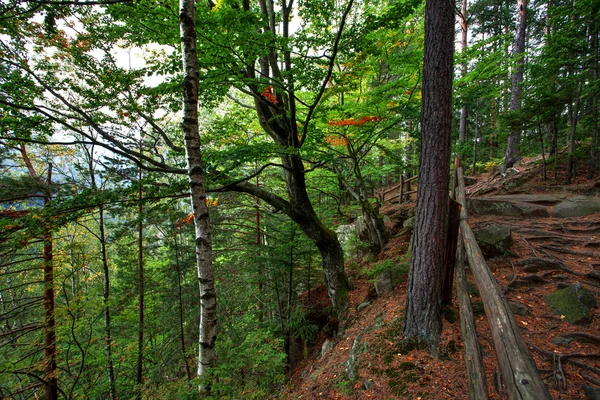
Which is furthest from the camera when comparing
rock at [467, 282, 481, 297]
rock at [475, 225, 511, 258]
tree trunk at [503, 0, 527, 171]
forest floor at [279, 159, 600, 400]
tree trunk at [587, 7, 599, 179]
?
tree trunk at [503, 0, 527, 171]

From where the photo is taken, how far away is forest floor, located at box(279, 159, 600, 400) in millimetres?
2646

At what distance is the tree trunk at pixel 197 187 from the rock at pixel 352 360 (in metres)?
2.21

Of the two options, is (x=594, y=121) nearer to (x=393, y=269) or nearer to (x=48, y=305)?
(x=393, y=269)

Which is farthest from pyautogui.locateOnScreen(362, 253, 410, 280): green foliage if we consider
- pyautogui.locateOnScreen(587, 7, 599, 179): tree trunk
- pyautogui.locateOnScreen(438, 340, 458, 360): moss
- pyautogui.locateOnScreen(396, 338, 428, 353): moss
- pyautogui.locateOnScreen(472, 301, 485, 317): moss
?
pyautogui.locateOnScreen(587, 7, 599, 179): tree trunk

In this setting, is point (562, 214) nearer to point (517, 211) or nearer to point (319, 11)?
point (517, 211)

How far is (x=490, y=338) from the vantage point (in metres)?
3.13

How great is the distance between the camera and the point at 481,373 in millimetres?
2086

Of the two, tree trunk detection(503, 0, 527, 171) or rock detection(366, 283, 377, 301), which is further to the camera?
tree trunk detection(503, 0, 527, 171)

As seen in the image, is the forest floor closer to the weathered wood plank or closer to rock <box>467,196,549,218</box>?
rock <box>467,196,549,218</box>

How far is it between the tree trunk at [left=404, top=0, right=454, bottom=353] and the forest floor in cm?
36

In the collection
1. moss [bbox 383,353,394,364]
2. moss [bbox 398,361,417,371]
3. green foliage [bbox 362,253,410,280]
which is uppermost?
green foliage [bbox 362,253,410,280]

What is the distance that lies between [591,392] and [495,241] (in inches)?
117

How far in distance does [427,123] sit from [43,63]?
709 centimetres

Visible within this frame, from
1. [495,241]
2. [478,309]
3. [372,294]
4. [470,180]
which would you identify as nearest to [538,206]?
[495,241]
